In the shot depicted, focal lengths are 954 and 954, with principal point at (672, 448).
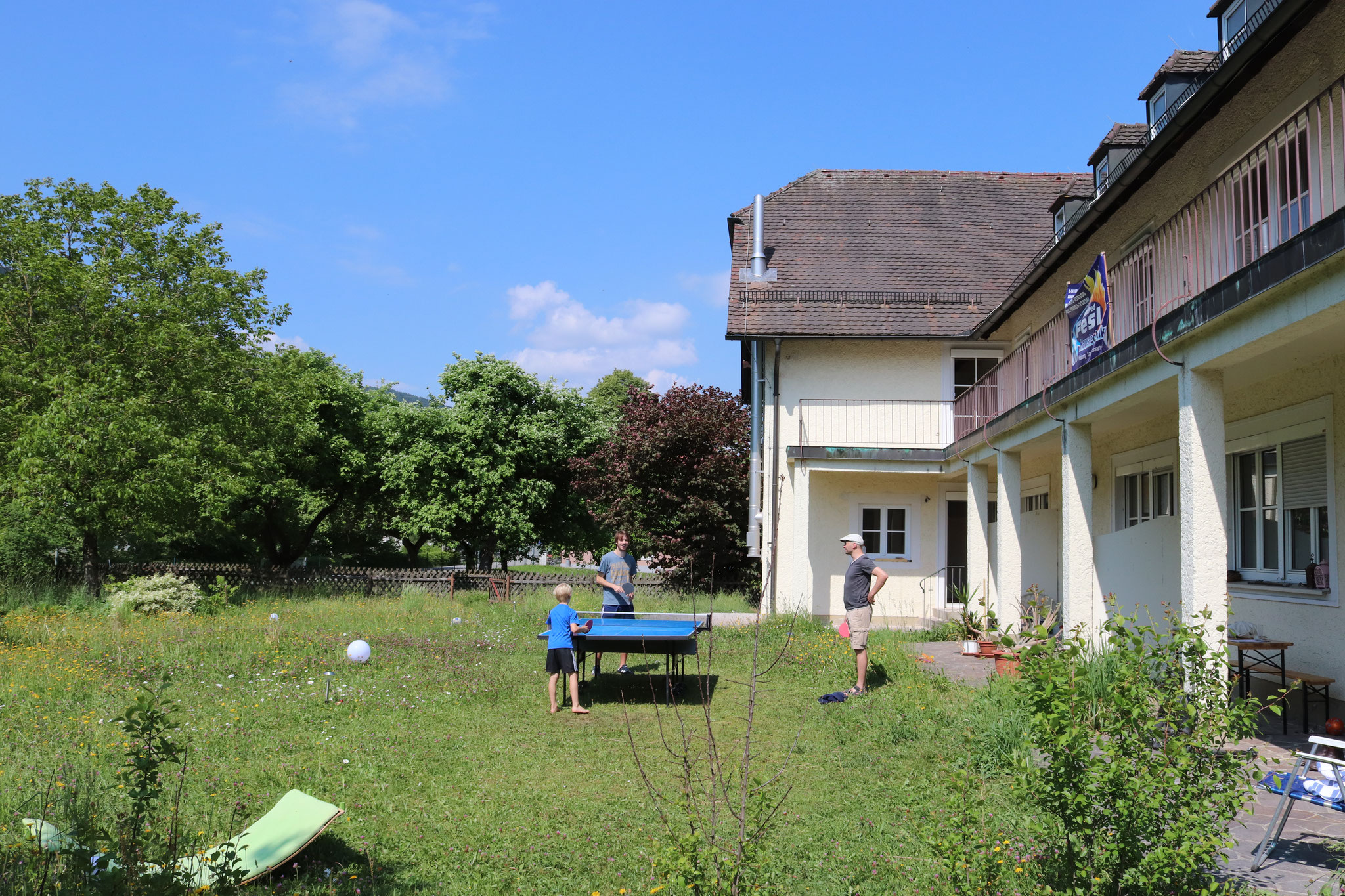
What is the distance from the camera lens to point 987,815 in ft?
17.7

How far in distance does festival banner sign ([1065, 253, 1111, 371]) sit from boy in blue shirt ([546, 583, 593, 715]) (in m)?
5.84

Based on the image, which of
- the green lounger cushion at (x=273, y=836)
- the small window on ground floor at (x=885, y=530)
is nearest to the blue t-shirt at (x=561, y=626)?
the green lounger cushion at (x=273, y=836)

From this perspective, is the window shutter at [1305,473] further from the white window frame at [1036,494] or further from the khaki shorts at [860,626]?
the white window frame at [1036,494]

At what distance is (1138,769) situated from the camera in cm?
385

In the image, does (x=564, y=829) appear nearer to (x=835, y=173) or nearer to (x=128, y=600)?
(x=128, y=600)

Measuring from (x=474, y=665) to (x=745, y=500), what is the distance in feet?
41.2

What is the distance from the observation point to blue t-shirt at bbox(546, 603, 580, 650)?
943 cm

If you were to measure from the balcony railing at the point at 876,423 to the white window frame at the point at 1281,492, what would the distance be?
8.10m

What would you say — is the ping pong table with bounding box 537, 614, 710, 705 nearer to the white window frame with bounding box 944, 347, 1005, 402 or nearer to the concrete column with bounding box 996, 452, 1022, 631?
the concrete column with bounding box 996, 452, 1022, 631

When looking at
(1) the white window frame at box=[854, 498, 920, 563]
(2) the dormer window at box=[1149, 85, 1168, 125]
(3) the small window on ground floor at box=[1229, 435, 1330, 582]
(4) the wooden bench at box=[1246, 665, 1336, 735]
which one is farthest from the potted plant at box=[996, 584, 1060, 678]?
(2) the dormer window at box=[1149, 85, 1168, 125]

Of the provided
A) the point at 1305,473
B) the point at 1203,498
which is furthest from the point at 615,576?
the point at 1305,473

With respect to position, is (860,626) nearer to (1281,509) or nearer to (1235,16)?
(1281,509)

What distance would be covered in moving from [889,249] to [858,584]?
1264 centimetres

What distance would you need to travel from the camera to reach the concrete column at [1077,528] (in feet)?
35.1
